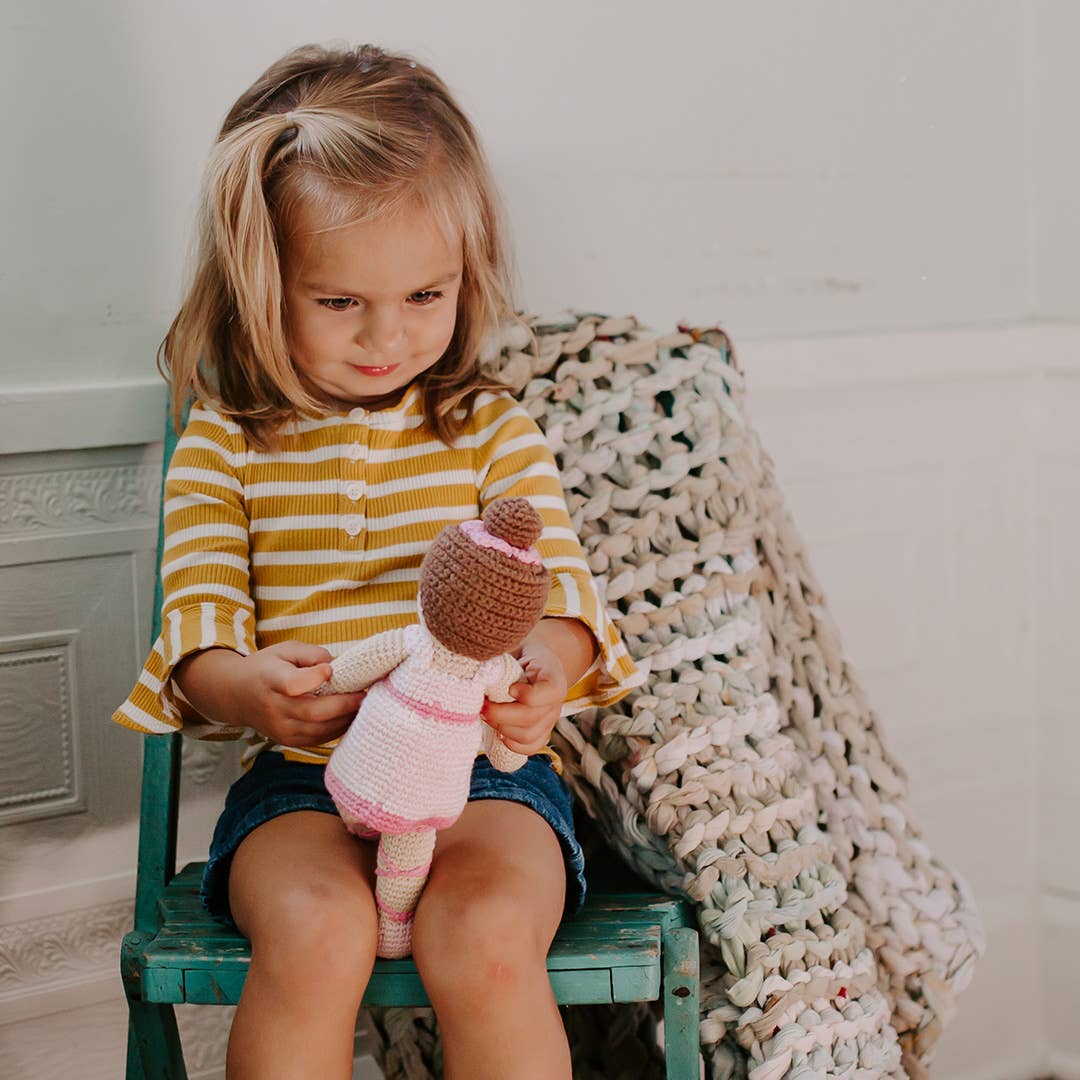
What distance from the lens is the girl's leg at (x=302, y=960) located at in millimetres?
855

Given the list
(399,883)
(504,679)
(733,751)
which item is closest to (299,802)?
(399,883)

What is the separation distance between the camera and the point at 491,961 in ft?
2.85

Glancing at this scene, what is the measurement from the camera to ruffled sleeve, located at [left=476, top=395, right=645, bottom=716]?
1.02 meters

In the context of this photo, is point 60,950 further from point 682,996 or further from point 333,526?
point 682,996

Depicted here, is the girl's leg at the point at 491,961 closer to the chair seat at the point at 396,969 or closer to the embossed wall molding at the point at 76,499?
the chair seat at the point at 396,969

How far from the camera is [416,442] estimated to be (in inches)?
43.1

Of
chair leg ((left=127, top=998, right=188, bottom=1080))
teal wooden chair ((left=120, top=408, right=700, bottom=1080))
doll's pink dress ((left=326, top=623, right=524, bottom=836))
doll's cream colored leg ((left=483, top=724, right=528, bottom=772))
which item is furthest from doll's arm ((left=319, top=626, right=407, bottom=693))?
chair leg ((left=127, top=998, right=188, bottom=1080))

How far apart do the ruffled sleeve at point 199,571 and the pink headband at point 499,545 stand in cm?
28

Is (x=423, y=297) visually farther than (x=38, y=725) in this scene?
No

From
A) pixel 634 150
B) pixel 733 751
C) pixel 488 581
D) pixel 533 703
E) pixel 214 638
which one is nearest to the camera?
pixel 488 581

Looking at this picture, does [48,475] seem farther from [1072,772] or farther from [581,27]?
[1072,772]

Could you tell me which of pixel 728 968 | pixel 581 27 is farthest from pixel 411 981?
pixel 581 27

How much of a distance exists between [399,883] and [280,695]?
145 millimetres

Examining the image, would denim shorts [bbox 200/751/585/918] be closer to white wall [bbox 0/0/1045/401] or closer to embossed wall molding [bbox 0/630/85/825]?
embossed wall molding [bbox 0/630/85/825]
